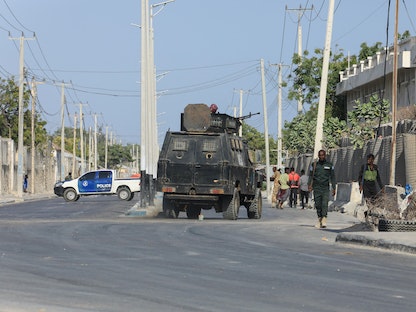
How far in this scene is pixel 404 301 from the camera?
34.8ft

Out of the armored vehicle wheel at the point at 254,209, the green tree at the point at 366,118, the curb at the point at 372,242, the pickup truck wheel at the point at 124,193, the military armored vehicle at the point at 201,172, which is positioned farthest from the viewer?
the pickup truck wheel at the point at 124,193

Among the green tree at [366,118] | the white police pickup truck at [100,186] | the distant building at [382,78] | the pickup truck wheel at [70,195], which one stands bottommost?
the pickup truck wheel at [70,195]

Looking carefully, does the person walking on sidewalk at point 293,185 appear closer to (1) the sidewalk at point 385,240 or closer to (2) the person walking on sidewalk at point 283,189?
(2) the person walking on sidewalk at point 283,189

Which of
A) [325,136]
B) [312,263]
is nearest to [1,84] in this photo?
[325,136]

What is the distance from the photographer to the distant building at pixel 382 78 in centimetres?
6050

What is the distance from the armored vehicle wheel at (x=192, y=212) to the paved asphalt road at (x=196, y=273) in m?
10.5

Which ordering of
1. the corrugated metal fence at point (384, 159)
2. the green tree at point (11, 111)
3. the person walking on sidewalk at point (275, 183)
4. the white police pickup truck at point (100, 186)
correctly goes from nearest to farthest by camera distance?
the corrugated metal fence at point (384, 159) → the person walking on sidewalk at point (275, 183) → the white police pickup truck at point (100, 186) → the green tree at point (11, 111)

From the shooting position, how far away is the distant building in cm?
6050

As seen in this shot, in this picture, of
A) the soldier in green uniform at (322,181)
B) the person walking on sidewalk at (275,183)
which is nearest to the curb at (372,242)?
the soldier in green uniform at (322,181)

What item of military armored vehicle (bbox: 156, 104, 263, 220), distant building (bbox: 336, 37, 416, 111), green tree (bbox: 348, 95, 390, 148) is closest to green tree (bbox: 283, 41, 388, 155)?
distant building (bbox: 336, 37, 416, 111)

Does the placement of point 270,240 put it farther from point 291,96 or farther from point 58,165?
point 58,165

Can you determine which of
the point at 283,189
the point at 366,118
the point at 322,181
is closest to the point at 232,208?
the point at 322,181

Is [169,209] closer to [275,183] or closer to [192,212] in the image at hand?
[192,212]

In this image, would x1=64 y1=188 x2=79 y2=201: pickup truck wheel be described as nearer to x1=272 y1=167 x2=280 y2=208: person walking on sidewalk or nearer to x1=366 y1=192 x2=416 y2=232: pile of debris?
x1=272 y1=167 x2=280 y2=208: person walking on sidewalk
